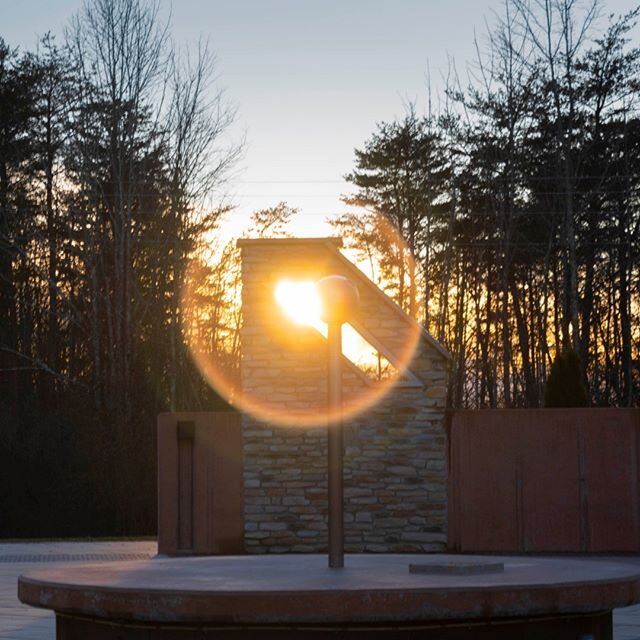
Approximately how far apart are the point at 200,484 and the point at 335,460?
12156 millimetres

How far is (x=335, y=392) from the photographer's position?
733 centimetres

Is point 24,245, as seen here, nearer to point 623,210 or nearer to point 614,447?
point 623,210

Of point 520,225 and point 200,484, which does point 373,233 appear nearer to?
point 520,225

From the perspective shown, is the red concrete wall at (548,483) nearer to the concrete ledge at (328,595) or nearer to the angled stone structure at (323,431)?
the angled stone structure at (323,431)

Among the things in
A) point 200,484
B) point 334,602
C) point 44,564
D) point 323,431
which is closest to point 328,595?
point 334,602

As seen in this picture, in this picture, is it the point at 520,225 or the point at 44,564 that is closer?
the point at 44,564

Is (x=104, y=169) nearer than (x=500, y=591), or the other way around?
(x=500, y=591)

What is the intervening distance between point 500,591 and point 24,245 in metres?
33.4

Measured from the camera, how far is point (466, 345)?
38188 mm

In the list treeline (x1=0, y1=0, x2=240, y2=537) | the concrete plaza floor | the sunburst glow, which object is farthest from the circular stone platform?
treeline (x1=0, y1=0, x2=240, y2=537)

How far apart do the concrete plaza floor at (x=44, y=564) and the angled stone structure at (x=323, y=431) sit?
6.94 ft

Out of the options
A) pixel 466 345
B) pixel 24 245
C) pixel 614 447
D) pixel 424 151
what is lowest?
pixel 614 447

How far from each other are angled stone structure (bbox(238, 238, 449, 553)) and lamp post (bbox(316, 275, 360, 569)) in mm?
11350

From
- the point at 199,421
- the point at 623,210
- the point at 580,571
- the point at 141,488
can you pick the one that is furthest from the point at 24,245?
the point at 580,571
